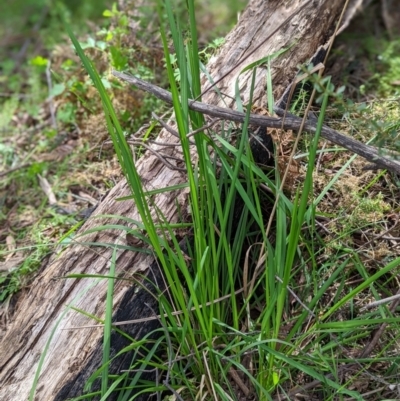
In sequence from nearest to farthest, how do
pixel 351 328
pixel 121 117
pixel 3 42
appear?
pixel 351 328, pixel 121 117, pixel 3 42

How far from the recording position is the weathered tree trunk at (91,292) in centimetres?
192

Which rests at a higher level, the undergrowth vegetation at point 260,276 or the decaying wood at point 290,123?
the decaying wood at point 290,123

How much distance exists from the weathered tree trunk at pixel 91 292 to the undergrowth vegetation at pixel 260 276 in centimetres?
9

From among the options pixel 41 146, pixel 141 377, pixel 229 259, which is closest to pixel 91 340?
pixel 141 377

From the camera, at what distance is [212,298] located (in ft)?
6.13

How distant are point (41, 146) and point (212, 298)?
186cm

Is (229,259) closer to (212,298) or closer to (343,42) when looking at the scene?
(212,298)

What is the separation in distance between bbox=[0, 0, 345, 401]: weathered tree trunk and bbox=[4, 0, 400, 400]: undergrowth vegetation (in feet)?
0.29

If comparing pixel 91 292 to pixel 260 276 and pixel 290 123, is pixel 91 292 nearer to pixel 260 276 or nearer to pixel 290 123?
pixel 260 276

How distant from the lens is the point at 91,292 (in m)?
2.05

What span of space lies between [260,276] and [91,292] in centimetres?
64

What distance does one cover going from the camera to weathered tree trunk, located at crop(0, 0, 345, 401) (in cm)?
192

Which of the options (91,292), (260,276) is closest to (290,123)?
(260,276)

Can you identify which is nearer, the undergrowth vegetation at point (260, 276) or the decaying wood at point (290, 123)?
the undergrowth vegetation at point (260, 276)
